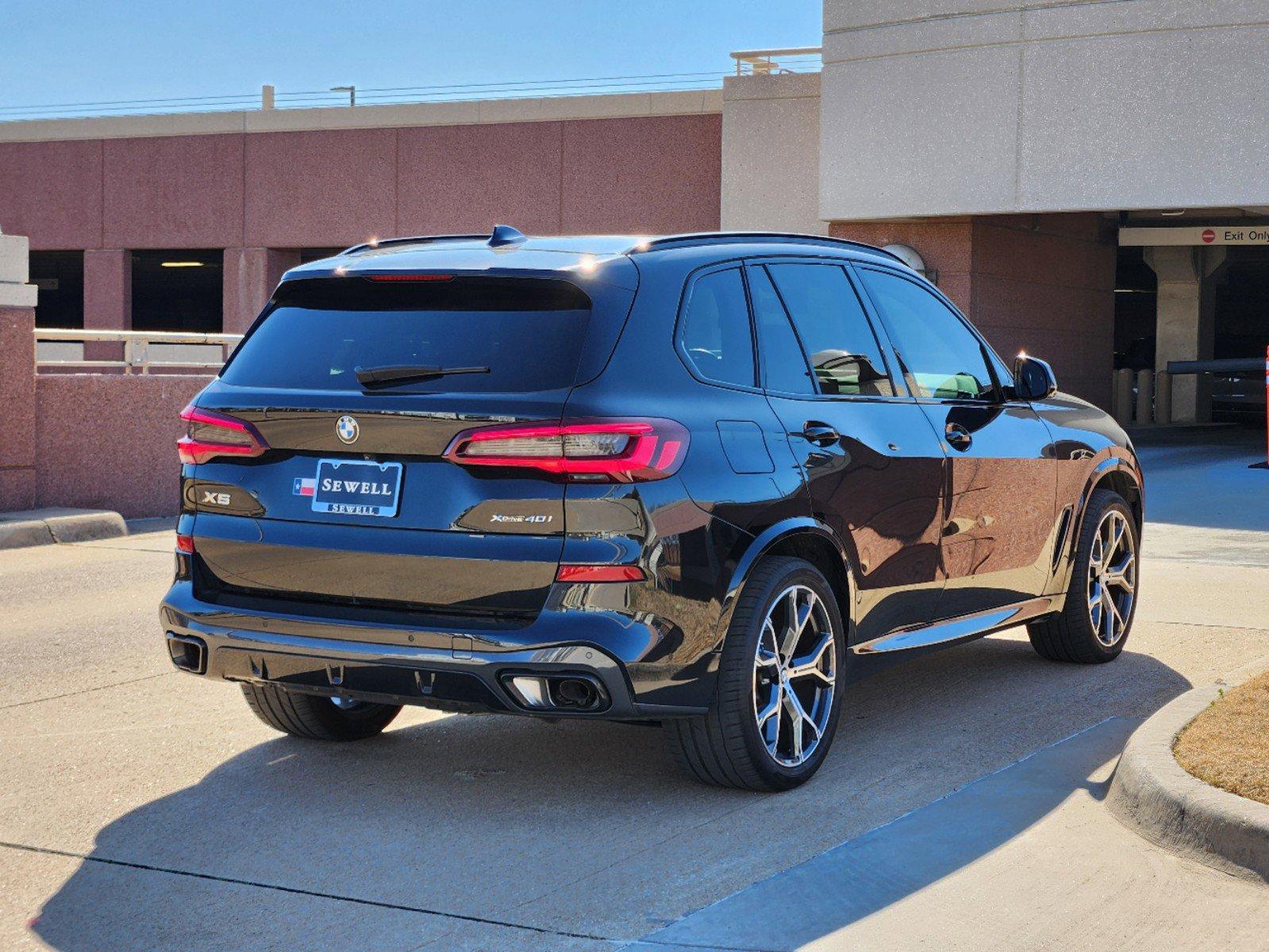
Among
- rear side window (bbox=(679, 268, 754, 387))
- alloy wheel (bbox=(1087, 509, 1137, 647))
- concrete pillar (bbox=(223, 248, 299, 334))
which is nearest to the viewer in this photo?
rear side window (bbox=(679, 268, 754, 387))

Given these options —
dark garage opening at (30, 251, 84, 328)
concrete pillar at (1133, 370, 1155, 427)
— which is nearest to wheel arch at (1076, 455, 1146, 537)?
concrete pillar at (1133, 370, 1155, 427)

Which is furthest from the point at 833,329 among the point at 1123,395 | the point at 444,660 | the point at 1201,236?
the point at 1123,395

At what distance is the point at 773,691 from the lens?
5.39m

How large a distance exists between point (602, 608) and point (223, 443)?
1343 millimetres

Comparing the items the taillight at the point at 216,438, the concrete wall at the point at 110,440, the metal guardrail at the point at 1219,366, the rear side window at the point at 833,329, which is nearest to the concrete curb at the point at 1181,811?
the rear side window at the point at 833,329

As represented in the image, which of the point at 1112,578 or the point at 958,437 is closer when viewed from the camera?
the point at 958,437

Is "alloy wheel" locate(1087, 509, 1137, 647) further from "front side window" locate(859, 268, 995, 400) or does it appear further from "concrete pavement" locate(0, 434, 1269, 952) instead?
"front side window" locate(859, 268, 995, 400)

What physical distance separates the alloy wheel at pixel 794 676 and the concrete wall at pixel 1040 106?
20.0m

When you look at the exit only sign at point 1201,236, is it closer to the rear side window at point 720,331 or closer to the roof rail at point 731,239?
the roof rail at point 731,239

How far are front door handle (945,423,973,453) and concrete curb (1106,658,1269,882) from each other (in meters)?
1.29

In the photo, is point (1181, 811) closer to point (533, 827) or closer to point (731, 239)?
point (533, 827)

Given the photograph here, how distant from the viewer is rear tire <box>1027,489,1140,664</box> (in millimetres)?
7570

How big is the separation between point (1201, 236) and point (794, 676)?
27905mm

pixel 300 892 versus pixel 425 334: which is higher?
pixel 425 334
